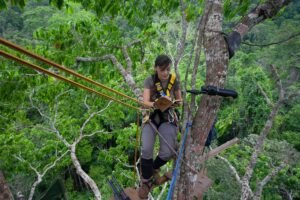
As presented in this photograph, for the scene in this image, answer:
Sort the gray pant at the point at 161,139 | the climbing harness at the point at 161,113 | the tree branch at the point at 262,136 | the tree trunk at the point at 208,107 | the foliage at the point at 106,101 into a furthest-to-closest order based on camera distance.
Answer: the tree branch at the point at 262,136, the foliage at the point at 106,101, the climbing harness at the point at 161,113, the gray pant at the point at 161,139, the tree trunk at the point at 208,107

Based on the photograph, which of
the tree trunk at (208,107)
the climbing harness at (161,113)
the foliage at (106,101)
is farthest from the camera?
the foliage at (106,101)

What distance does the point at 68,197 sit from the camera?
1583cm

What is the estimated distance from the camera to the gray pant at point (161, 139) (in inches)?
105

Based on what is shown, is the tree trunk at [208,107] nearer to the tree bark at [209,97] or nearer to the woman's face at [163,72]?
the tree bark at [209,97]

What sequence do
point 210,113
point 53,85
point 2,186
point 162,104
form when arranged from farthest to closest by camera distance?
point 53,85 < point 2,186 < point 162,104 < point 210,113

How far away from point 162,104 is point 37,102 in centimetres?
523

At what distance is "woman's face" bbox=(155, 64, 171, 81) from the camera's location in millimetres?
2732

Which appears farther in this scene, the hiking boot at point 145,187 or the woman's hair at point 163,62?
the hiking boot at point 145,187

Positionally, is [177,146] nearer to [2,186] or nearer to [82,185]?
[2,186]

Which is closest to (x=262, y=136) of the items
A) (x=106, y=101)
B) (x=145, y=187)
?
(x=145, y=187)

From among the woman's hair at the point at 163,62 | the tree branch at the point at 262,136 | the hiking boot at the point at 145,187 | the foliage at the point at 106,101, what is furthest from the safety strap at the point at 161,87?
the tree branch at the point at 262,136

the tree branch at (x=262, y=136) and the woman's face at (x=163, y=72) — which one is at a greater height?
the woman's face at (x=163, y=72)

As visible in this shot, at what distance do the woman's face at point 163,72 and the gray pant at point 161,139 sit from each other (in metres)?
0.48

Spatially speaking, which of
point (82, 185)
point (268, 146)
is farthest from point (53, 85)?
point (82, 185)
